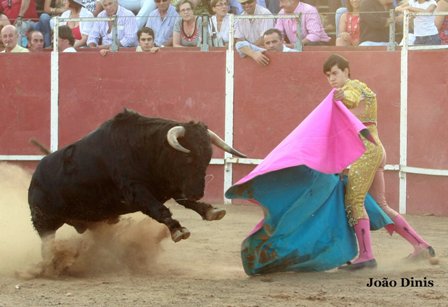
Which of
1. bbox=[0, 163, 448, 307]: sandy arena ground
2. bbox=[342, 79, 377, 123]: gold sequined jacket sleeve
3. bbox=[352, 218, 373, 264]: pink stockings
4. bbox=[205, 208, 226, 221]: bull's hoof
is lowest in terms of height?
bbox=[0, 163, 448, 307]: sandy arena ground

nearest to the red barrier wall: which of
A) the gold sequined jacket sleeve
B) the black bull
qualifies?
the gold sequined jacket sleeve

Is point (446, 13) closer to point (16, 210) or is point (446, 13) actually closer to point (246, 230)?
point (246, 230)

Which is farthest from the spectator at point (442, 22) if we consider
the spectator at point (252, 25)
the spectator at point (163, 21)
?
the spectator at point (163, 21)

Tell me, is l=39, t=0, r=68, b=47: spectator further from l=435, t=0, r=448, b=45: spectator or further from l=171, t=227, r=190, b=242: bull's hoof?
l=171, t=227, r=190, b=242: bull's hoof

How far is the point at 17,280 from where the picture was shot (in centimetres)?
620

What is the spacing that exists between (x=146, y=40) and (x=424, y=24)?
2.79 m

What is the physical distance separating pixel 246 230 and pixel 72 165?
98.4 inches

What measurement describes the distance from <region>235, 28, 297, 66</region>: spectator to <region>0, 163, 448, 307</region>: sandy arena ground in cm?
235

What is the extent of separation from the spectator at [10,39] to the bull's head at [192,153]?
547 cm

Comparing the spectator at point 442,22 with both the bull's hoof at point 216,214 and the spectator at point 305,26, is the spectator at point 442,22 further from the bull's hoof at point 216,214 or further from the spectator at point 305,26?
the bull's hoof at point 216,214

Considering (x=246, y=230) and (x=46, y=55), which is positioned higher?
(x=46, y=55)

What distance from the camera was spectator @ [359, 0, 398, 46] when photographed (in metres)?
9.70

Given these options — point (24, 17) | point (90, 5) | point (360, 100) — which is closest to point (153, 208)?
point (360, 100)

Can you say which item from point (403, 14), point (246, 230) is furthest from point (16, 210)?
point (403, 14)
